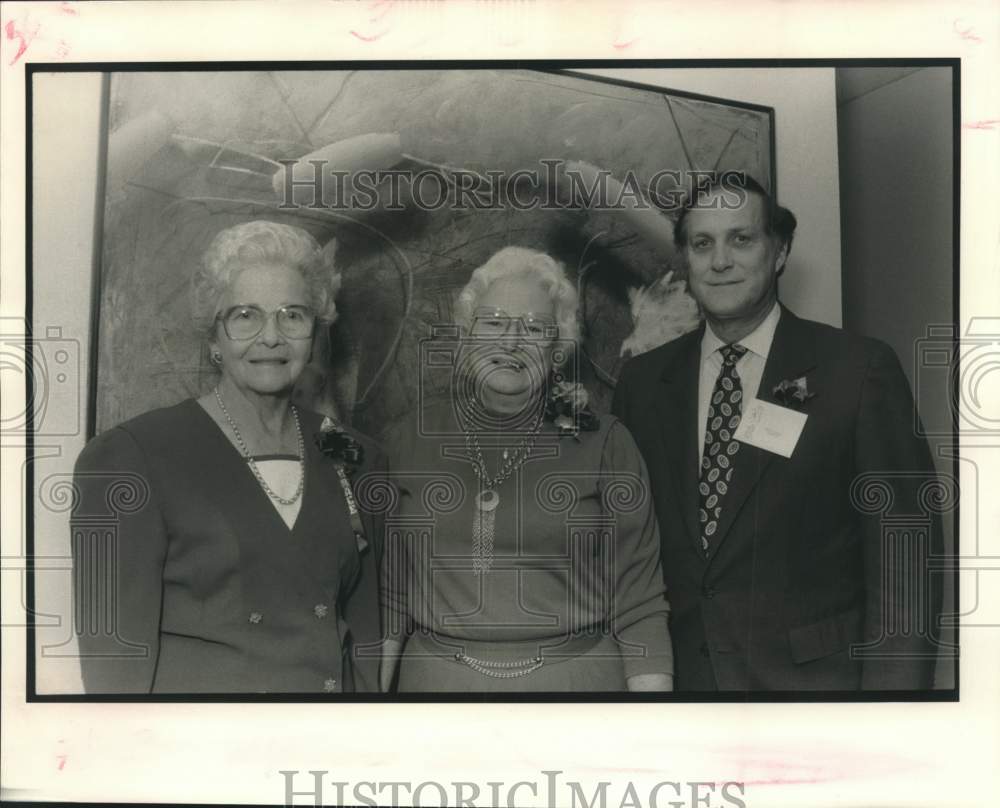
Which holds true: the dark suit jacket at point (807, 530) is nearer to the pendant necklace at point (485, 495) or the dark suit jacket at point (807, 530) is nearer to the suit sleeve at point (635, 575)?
the suit sleeve at point (635, 575)

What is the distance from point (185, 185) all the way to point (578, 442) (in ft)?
3.87

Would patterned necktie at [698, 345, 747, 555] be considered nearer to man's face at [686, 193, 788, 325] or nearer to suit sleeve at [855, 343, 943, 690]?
man's face at [686, 193, 788, 325]

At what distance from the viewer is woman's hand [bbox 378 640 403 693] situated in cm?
310

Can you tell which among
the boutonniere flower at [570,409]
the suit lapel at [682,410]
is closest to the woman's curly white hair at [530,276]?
the boutonniere flower at [570,409]

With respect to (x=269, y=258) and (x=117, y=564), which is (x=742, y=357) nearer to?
(x=269, y=258)

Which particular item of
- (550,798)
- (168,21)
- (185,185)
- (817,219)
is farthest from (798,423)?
(168,21)

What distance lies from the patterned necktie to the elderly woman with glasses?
82 centimetres

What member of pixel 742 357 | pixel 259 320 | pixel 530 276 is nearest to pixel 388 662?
pixel 259 320

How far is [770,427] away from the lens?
3102mm

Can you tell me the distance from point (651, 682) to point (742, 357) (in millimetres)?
852

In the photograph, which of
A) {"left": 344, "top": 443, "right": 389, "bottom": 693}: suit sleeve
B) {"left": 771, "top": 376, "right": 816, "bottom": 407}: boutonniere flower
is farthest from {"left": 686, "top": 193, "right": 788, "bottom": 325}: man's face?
{"left": 344, "top": 443, "right": 389, "bottom": 693}: suit sleeve

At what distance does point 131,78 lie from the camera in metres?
3.13

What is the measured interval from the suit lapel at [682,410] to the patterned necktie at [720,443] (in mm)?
34

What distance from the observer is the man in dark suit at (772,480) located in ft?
10.1
